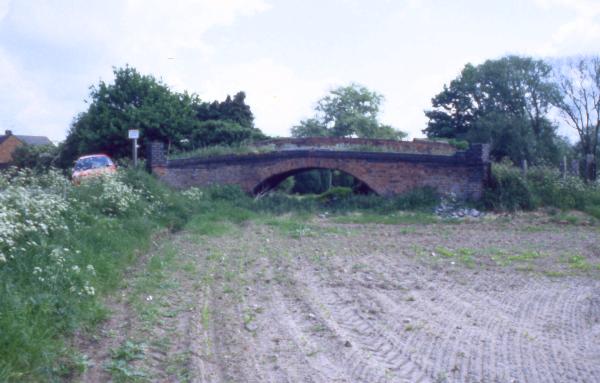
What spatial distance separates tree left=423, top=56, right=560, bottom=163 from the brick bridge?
60.1ft

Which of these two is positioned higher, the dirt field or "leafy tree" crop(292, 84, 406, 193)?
"leafy tree" crop(292, 84, 406, 193)

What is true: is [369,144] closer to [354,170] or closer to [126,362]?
[354,170]

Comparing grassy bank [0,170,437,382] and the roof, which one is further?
the roof

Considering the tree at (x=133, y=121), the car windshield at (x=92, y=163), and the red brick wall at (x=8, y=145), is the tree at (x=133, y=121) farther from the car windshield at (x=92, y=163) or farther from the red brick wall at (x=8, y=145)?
the red brick wall at (x=8, y=145)

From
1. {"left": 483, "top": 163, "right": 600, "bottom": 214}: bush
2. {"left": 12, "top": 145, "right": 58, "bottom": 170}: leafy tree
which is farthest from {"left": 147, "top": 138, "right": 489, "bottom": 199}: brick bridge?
{"left": 12, "top": 145, "right": 58, "bottom": 170}: leafy tree

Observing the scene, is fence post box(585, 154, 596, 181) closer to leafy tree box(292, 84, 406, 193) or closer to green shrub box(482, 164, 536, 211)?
green shrub box(482, 164, 536, 211)

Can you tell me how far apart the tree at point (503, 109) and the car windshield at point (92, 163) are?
2550 cm

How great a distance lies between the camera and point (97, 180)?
16.6m

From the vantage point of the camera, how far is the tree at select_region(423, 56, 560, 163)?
43.2 metres

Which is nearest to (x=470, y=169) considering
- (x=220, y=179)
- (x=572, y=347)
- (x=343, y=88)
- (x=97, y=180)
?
(x=220, y=179)

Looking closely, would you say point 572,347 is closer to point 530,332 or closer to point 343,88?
point 530,332

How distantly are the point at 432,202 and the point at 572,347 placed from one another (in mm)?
16214

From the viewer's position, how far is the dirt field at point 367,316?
21.4 ft

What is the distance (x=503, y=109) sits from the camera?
47125 millimetres
